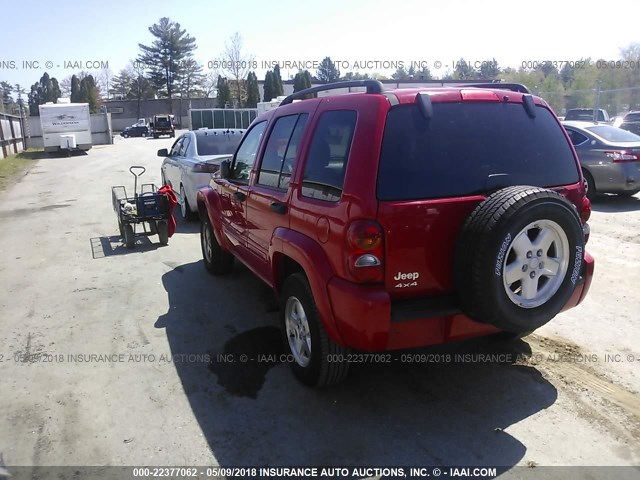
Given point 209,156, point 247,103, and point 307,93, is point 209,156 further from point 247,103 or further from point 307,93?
point 247,103

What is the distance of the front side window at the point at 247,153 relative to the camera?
5000 mm

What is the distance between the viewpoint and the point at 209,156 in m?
9.43

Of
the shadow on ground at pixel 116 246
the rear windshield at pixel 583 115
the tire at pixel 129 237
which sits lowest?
the shadow on ground at pixel 116 246

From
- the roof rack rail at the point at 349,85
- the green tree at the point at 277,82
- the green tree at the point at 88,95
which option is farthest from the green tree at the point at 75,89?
the roof rack rail at the point at 349,85

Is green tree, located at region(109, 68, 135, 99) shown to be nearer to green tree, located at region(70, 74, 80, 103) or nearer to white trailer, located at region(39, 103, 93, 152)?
green tree, located at region(70, 74, 80, 103)

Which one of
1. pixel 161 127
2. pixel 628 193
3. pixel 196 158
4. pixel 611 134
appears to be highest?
pixel 161 127

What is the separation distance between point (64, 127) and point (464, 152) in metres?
31.2

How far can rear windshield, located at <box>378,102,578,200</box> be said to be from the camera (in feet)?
10.3

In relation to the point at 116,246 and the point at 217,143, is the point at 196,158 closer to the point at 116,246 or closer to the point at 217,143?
the point at 217,143

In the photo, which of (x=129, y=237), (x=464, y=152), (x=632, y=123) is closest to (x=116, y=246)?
(x=129, y=237)

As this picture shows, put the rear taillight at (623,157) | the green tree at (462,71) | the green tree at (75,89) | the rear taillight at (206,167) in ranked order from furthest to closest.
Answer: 1. the green tree at (75,89)
2. the green tree at (462,71)
3. the rear taillight at (623,157)
4. the rear taillight at (206,167)

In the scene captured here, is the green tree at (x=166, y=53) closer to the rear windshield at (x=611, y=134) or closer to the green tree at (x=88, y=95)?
the green tree at (x=88, y=95)

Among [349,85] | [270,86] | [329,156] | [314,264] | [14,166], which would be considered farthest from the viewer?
[270,86]

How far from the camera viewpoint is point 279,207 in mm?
3945
